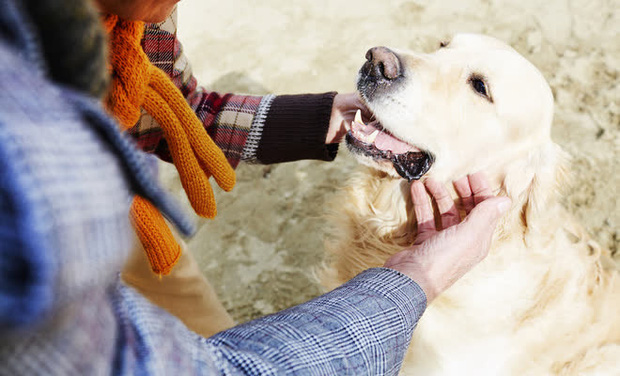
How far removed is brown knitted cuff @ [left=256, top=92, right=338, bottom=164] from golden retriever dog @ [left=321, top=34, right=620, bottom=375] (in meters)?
0.13

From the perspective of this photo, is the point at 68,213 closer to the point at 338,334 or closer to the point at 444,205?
the point at 338,334

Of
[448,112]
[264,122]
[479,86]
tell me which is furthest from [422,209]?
[264,122]

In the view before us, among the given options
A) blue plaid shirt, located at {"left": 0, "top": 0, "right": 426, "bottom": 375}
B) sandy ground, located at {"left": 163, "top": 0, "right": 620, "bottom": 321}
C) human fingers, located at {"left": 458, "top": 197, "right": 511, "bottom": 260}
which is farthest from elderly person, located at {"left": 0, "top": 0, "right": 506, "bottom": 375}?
sandy ground, located at {"left": 163, "top": 0, "right": 620, "bottom": 321}

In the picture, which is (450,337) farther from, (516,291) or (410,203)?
(410,203)

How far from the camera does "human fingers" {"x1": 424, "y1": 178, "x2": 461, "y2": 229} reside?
1549 millimetres

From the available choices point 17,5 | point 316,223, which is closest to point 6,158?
point 17,5

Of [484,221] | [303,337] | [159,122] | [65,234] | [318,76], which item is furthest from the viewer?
[318,76]

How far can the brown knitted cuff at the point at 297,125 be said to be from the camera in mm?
1626

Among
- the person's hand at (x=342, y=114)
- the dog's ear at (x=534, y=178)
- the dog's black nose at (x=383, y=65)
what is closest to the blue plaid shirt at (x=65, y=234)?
the dog's black nose at (x=383, y=65)

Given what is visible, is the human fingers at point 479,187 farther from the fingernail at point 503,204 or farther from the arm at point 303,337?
the arm at point 303,337

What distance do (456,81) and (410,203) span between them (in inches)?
18.0

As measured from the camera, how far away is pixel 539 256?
156cm

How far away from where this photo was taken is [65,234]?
0.35 metres

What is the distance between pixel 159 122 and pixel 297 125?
1.78ft
